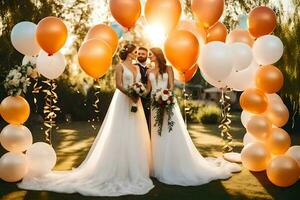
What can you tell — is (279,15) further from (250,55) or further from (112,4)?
(112,4)

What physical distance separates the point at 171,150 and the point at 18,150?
232 centimetres

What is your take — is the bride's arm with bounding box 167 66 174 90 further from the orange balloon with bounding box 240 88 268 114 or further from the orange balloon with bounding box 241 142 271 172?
the orange balloon with bounding box 241 142 271 172

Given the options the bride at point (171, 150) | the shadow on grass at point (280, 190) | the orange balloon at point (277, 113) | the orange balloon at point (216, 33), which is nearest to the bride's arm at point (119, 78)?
the bride at point (171, 150)

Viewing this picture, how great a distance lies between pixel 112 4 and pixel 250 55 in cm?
227

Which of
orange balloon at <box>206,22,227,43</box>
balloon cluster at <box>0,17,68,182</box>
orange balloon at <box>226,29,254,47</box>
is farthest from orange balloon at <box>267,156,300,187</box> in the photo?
balloon cluster at <box>0,17,68,182</box>

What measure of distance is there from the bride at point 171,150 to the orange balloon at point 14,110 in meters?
1.94

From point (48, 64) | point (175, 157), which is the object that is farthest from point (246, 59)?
point (48, 64)

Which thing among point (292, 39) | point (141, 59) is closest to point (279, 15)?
point (292, 39)

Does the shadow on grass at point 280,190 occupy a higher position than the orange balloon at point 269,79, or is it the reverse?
the orange balloon at point 269,79

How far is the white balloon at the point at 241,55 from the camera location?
20.4 ft

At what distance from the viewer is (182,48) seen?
18.9 ft

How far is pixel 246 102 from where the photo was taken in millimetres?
6688

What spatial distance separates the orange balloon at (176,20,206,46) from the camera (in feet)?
22.1

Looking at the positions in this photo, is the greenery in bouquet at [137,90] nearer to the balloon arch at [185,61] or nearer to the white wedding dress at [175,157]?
the white wedding dress at [175,157]
